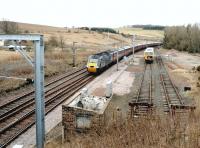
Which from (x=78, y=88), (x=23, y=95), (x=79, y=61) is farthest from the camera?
(x=79, y=61)

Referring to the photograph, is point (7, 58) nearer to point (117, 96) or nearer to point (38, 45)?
point (117, 96)

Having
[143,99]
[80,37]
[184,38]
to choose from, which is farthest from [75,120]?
[80,37]

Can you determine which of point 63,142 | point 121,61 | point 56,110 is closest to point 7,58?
point 121,61

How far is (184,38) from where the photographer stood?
96250 millimetres

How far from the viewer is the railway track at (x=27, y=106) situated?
19.3 meters

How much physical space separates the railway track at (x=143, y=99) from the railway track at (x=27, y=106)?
16.6ft

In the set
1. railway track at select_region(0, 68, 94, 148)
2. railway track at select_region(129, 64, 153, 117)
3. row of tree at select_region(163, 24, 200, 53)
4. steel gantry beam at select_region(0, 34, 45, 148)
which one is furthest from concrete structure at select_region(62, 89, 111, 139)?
row of tree at select_region(163, 24, 200, 53)

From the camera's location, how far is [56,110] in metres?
24.2

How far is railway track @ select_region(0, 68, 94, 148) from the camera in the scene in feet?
63.4

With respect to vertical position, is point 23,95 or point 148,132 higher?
point 148,132

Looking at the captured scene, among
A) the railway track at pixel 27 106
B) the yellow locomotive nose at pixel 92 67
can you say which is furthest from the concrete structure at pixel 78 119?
the yellow locomotive nose at pixel 92 67

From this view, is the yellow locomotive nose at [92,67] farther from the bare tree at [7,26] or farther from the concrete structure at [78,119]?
the bare tree at [7,26]

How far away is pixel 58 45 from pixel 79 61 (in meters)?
25.3

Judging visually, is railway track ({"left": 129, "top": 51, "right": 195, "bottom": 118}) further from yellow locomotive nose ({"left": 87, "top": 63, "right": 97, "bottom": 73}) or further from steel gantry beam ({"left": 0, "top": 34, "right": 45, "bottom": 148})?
steel gantry beam ({"left": 0, "top": 34, "right": 45, "bottom": 148})
